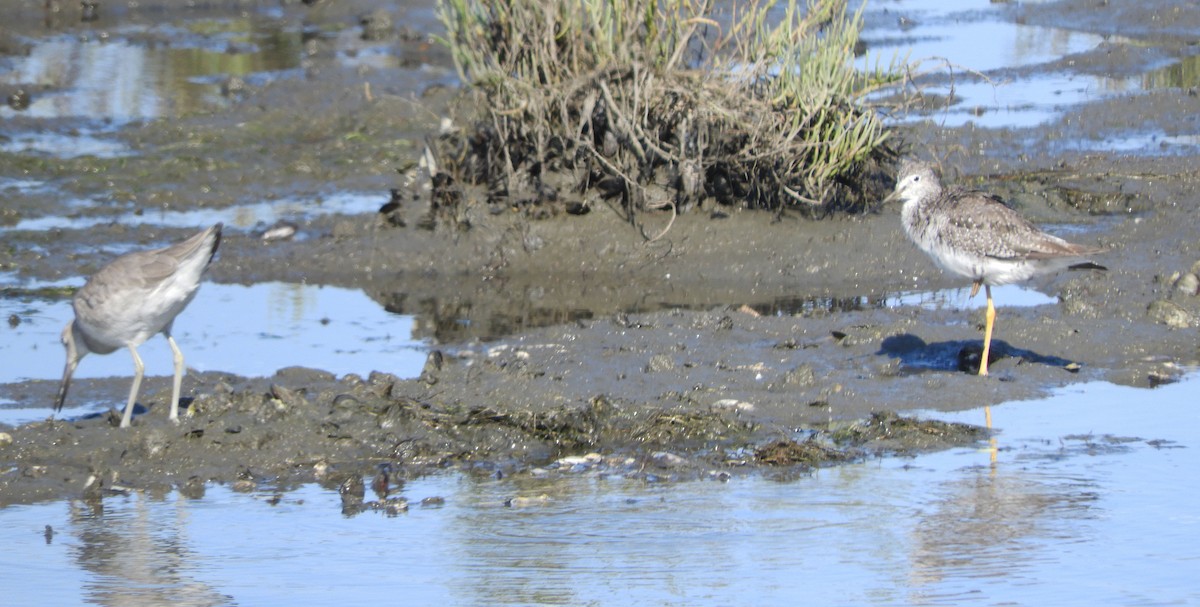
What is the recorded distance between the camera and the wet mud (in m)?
7.08

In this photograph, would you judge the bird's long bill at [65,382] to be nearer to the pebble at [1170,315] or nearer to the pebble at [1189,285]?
the pebble at [1170,315]

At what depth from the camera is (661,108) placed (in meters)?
10.5

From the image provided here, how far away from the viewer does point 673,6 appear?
34.0ft

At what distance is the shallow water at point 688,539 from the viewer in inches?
215

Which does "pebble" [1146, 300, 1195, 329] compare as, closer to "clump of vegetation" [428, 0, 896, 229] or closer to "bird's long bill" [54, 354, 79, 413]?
"clump of vegetation" [428, 0, 896, 229]

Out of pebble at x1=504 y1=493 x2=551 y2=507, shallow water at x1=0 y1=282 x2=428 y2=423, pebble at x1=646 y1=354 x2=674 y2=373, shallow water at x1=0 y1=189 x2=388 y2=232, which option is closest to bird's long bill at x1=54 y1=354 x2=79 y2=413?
shallow water at x1=0 y1=282 x2=428 y2=423

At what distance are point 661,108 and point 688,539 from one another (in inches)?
198

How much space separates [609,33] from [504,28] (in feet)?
2.74

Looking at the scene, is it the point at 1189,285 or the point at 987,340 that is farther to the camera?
the point at 1189,285

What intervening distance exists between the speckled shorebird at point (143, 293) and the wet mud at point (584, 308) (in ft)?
1.18

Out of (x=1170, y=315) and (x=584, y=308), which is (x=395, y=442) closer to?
(x=584, y=308)

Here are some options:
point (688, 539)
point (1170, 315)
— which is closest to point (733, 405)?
point (688, 539)

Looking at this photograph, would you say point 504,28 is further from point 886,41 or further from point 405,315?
point 886,41

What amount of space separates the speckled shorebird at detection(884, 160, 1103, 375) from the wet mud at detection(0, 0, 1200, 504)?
19.9 inches
